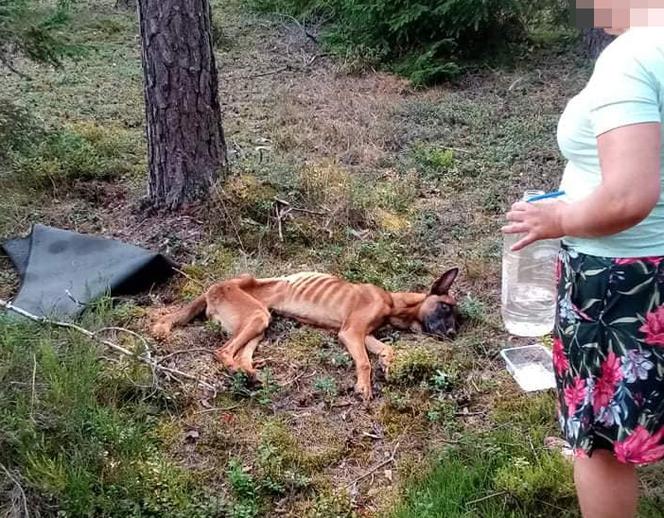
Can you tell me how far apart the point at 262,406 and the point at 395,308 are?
108 cm

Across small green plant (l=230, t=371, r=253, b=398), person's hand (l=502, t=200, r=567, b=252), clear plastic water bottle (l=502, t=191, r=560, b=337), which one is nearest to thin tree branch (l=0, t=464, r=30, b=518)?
small green plant (l=230, t=371, r=253, b=398)

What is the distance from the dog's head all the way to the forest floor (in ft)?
0.29

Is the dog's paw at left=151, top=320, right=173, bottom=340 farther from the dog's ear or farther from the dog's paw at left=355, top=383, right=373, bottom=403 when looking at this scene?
the dog's ear

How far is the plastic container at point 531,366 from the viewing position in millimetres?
3781

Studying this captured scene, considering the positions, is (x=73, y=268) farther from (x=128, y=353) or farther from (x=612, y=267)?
(x=612, y=267)

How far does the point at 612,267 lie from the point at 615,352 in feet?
0.80

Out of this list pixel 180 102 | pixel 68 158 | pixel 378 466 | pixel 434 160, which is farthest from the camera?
pixel 434 160

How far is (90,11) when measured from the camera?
1327 cm

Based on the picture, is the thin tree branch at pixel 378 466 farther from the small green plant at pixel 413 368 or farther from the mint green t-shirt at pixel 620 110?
the mint green t-shirt at pixel 620 110

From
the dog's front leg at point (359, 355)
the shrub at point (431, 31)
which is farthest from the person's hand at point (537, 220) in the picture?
the shrub at point (431, 31)

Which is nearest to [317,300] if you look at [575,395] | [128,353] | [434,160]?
[128,353]

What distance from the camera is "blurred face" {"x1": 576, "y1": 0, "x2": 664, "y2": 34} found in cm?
195

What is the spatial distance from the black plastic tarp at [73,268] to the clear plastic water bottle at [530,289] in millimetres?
2045

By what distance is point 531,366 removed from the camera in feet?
12.9
